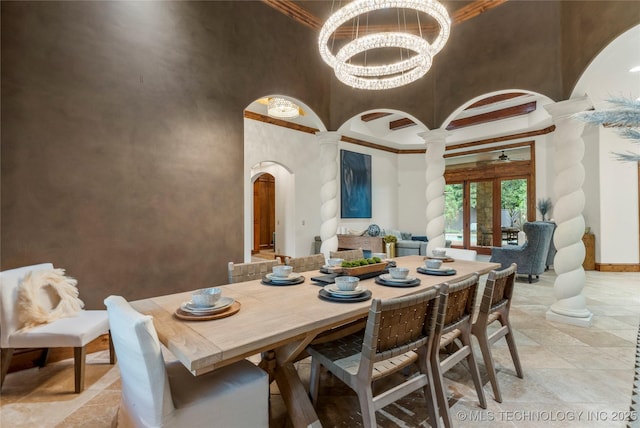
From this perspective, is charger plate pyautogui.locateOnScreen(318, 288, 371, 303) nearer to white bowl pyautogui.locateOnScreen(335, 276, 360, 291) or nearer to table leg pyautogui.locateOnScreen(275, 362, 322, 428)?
white bowl pyautogui.locateOnScreen(335, 276, 360, 291)

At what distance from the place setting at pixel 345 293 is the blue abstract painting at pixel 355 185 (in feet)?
19.3

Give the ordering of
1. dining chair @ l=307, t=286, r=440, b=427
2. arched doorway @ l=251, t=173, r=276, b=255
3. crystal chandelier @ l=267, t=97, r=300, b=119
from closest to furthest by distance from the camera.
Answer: dining chair @ l=307, t=286, r=440, b=427 → crystal chandelier @ l=267, t=97, r=300, b=119 → arched doorway @ l=251, t=173, r=276, b=255

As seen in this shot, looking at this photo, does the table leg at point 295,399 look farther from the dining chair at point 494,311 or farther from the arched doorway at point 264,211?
the arched doorway at point 264,211

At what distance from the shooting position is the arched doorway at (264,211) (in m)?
9.07

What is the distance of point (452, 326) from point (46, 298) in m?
2.80

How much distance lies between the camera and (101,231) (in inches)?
103

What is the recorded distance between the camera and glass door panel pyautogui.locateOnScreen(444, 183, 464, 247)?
885 cm

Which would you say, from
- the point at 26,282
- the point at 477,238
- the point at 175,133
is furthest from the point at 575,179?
the point at 477,238

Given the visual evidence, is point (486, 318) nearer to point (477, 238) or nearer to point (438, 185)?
point (438, 185)

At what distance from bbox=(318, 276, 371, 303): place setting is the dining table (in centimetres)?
2

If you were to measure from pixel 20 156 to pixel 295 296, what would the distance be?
2372 mm

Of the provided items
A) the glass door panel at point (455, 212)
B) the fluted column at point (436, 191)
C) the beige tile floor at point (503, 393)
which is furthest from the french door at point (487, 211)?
the beige tile floor at point (503, 393)

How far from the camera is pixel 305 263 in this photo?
2645mm

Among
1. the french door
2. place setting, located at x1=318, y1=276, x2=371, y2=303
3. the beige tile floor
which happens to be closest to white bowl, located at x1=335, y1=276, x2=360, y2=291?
place setting, located at x1=318, y1=276, x2=371, y2=303
